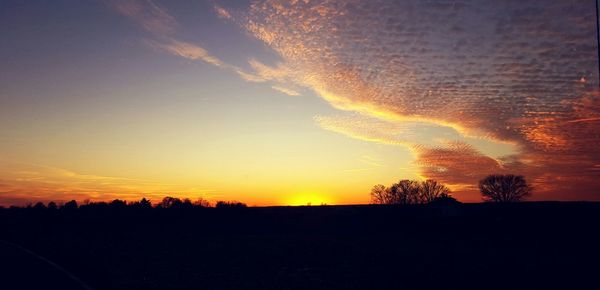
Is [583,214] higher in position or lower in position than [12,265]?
higher

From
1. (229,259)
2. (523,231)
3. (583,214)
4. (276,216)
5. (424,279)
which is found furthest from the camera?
(276,216)

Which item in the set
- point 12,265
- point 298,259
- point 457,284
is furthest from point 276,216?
point 457,284

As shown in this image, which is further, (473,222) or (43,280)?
(473,222)

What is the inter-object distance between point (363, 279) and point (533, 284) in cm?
595

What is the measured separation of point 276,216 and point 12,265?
54.2 m

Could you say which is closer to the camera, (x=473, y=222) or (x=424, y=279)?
(x=424, y=279)

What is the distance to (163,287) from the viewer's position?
14305 mm

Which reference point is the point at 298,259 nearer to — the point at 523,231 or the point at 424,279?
the point at 424,279

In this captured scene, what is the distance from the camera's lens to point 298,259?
80.3 feet

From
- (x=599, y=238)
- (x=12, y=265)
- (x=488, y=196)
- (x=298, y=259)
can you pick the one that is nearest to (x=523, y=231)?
(x=599, y=238)

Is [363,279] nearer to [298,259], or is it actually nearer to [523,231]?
[298,259]

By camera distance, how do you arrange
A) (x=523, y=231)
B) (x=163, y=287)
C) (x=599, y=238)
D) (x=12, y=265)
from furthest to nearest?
(x=523, y=231) < (x=599, y=238) < (x=12, y=265) < (x=163, y=287)

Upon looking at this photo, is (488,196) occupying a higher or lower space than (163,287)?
higher

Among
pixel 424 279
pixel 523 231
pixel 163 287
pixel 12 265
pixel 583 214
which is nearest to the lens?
pixel 163 287
